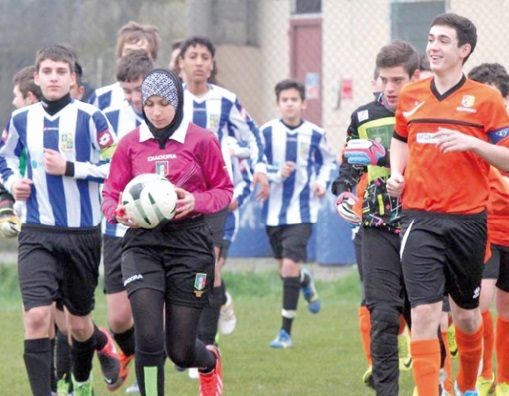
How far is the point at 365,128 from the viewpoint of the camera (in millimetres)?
7336

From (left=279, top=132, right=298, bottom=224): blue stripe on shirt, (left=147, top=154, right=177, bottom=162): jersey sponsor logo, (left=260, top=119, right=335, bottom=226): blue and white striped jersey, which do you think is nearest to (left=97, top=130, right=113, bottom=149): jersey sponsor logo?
(left=147, top=154, right=177, bottom=162): jersey sponsor logo

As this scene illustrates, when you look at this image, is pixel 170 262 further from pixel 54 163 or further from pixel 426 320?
pixel 426 320

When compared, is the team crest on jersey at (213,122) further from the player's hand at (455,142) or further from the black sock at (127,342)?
the player's hand at (455,142)

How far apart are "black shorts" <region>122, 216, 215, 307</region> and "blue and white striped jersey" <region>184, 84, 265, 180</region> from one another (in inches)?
81.8

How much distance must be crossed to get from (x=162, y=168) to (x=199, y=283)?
617 millimetres

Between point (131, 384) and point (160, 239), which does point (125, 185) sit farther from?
point (131, 384)

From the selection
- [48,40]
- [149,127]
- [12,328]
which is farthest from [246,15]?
[149,127]

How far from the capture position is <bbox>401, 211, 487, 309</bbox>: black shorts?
20.8ft

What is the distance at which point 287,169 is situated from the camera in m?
11.3

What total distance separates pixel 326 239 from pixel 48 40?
393cm

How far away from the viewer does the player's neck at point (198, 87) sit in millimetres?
8922

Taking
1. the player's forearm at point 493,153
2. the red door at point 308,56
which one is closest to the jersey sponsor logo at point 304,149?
the player's forearm at point 493,153

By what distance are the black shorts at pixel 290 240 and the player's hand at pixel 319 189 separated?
34 centimetres

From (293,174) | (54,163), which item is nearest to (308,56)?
(293,174)
